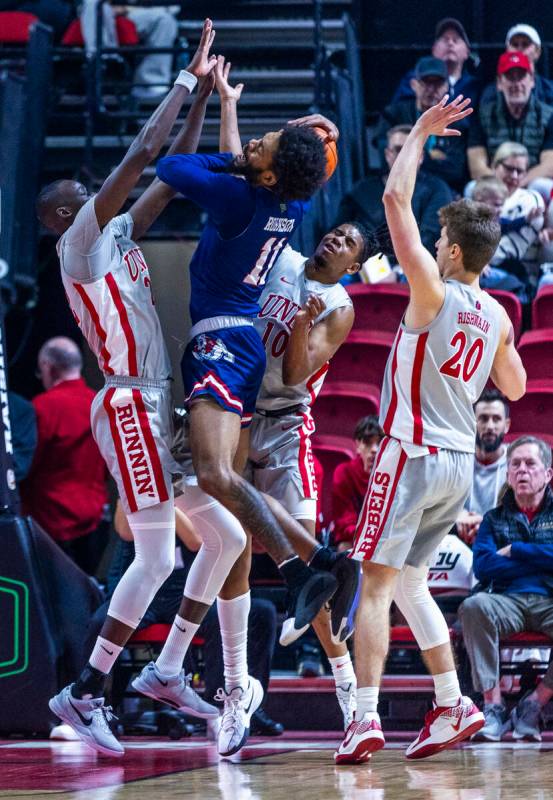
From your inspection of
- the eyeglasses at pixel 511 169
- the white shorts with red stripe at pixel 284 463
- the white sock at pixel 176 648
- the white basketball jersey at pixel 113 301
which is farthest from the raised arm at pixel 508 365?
the eyeglasses at pixel 511 169

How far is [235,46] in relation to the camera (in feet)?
38.0

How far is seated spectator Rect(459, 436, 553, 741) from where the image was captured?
6.21 meters

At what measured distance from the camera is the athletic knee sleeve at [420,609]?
5.25 metres

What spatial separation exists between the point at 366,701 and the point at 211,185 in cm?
195

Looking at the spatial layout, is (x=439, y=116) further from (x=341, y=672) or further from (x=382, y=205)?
(x=382, y=205)

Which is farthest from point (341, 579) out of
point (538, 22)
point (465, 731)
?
point (538, 22)

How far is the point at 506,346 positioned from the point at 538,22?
777cm

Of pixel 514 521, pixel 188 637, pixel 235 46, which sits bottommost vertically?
pixel 188 637

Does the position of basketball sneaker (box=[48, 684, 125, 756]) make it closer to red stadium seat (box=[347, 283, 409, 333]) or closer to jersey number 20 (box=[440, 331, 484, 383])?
jersey number 20 (box=[440, 331, 484, 383])

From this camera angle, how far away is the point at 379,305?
8.97 meters

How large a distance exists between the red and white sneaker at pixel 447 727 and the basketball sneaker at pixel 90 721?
1138 mm

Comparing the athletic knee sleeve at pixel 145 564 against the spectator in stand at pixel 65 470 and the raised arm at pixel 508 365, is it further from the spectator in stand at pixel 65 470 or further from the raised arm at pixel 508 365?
the spectator in stand at pixel 65 470

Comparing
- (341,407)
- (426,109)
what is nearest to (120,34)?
(426,109)

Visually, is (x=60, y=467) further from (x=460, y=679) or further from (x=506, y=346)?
(x=506, y=346)
